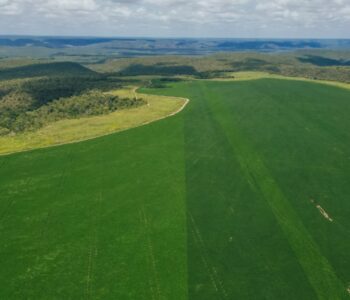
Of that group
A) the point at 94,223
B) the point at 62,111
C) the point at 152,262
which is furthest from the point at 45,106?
the point at 152,262

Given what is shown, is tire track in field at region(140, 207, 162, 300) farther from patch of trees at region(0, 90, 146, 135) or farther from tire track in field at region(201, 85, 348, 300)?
patch of trees at region(0, 90, 146, 135)

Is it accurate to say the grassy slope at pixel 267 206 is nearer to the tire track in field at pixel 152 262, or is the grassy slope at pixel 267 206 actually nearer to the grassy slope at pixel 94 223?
the grassy slope at pixel 94 223

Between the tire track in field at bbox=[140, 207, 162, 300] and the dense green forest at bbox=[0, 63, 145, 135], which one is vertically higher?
the tire track in field at bbox=[140, 207, 162, 300]

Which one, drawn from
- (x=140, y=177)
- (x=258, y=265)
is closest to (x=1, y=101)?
(x=140, y=177)

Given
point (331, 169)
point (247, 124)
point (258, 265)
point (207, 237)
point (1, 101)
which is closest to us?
point (258, 265)

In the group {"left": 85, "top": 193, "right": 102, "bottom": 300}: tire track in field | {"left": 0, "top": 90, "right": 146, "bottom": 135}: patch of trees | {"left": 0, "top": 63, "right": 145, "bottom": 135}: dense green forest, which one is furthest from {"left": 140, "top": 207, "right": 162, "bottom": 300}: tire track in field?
{"left": 0, "top": 63, "right": 145, "bottom": 135}: dense green forest

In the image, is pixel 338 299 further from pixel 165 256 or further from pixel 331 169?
pixel 331 169
